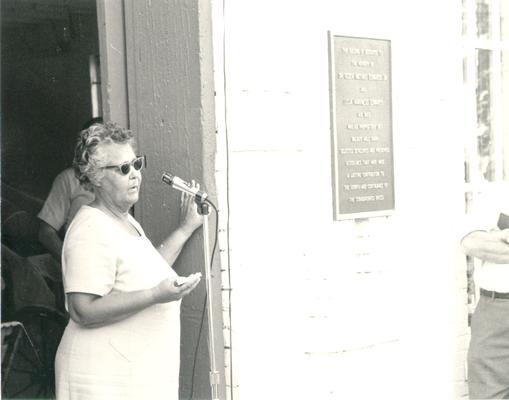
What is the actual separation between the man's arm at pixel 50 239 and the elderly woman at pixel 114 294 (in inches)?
107

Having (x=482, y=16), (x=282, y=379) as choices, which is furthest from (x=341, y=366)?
(x=482, y=16)

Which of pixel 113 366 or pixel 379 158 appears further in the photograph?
pixel 379 158

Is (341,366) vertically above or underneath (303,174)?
underneath

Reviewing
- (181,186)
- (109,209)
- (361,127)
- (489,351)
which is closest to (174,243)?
(181,186)

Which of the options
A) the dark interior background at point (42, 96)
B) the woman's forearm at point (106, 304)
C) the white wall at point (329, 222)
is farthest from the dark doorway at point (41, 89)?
the woman's forearm at point (106, 304)

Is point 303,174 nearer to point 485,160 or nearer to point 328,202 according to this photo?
point 328,202

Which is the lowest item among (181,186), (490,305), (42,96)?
(490,305)

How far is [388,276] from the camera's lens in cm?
527

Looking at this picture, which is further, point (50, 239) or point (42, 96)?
point (42, 96)

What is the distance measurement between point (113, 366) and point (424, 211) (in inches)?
92.2

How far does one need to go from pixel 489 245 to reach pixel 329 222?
2.85ft

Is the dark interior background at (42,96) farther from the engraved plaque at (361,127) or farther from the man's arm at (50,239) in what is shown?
the engraved plaque at (361,127)

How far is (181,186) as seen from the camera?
407 cm

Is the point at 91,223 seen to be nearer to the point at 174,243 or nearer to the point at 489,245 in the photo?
the point at 174,243
